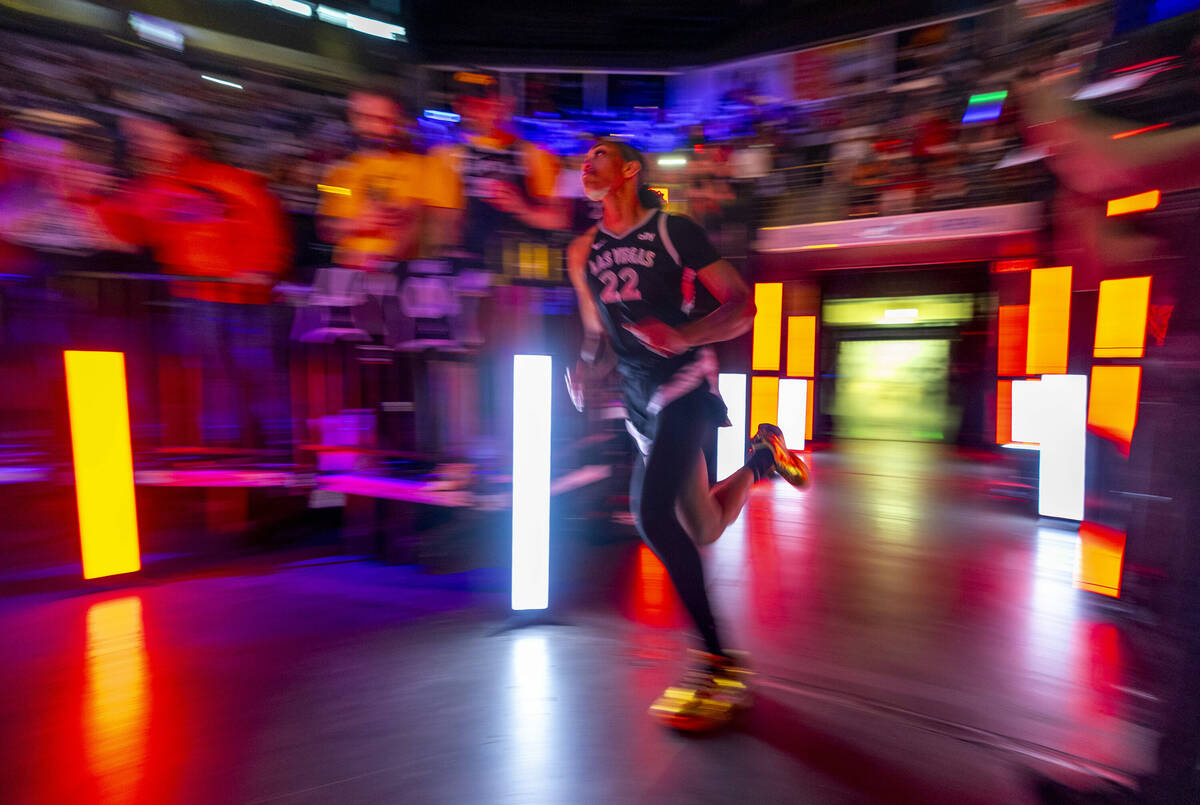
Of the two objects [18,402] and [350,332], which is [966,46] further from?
[18,402]

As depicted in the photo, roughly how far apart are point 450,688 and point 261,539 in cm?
219

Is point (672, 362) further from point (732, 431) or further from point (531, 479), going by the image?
point (732, 431)

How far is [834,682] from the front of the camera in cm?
213

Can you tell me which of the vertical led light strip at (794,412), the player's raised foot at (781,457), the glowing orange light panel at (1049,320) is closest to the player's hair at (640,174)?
the player's raised foot at (781,457)

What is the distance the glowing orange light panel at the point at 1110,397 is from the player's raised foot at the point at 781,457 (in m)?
3.26

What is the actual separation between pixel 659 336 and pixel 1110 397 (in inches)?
178

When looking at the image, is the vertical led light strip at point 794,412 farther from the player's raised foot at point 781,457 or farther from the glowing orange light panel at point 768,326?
the player's raised foot at point 781,457

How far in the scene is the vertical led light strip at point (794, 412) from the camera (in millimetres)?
8609

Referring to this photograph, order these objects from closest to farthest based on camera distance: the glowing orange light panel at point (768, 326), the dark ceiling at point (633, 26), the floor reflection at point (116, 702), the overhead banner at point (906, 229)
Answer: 1. the floor reflection at point (116, 702)
2. the overhead banner at point (906, 229)
3. the glowing orange light panel at point (768, 326)
4. the dark ceiling at point (633, 26)

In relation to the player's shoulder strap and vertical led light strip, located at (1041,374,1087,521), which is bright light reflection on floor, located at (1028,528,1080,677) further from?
the player's shoulder strap

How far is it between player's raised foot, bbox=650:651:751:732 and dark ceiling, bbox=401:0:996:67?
10.7m

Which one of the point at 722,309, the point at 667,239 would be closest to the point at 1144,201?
the point at 722,309

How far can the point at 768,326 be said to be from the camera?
10.3 meters

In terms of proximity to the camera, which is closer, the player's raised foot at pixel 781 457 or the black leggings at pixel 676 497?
the black leggings at pixel 676 497
